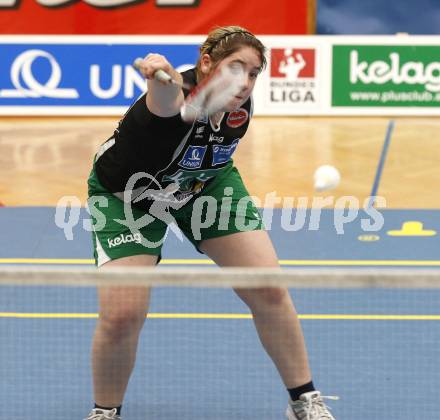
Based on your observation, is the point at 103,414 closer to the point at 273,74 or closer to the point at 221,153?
the point at 221,153

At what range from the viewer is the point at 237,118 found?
174 inches

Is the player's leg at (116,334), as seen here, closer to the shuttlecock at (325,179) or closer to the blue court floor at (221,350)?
the blue court floor at (221,350)

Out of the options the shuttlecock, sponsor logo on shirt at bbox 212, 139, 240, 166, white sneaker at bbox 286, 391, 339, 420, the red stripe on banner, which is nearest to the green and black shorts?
sponsor logo on shirt at bbox 212, 139, 240, 166

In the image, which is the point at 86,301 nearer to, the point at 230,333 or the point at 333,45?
the point at 230,333

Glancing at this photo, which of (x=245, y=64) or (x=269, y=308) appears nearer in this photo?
(x=245, y=64)

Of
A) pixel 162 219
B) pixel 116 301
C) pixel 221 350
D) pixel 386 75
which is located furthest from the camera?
pixel 386 75

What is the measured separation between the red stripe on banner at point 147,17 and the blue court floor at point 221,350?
20.1ft

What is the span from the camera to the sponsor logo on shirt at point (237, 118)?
4.38 metres

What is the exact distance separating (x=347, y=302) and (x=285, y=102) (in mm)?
6184

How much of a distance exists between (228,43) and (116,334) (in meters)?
1.26

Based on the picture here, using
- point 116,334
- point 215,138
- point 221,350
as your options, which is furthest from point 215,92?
point 221,350

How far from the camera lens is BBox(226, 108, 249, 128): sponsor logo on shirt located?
172 inches

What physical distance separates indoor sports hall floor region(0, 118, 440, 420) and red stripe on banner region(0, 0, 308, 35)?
352 cm

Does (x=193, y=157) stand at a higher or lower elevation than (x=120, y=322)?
higher
